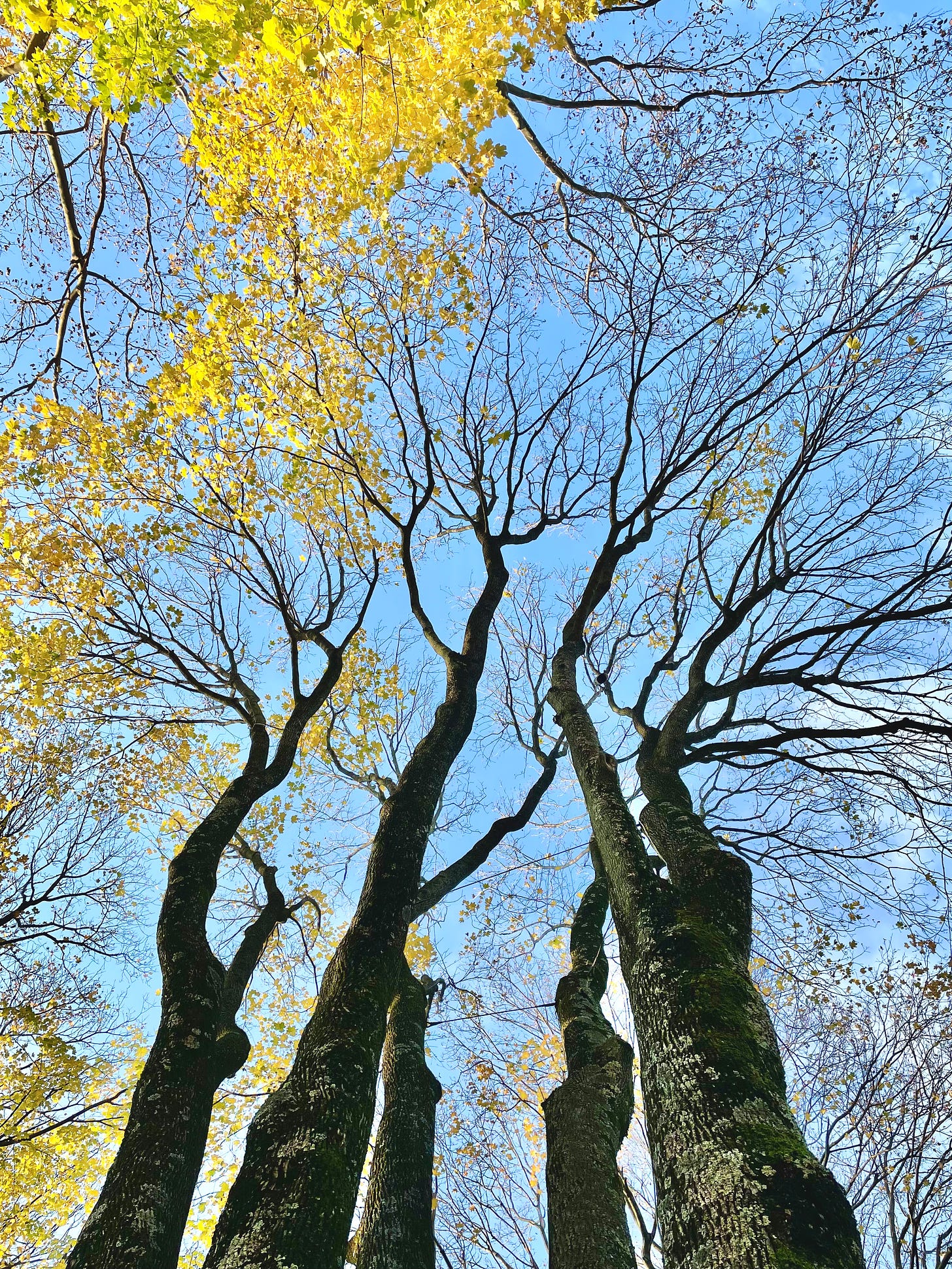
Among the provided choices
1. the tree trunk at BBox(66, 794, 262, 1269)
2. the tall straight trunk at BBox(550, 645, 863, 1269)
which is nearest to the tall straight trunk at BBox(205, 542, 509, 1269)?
the tree trunk at BBox(66, 794, 262, 1269)

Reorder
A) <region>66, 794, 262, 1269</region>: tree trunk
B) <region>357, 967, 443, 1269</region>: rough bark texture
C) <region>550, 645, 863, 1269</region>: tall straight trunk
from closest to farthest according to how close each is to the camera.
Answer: <region>550, 645, 863, 1269</region>: tall straight trunk
<region>66, 794, 262, 1269</region>: tree trunk
<region>357, 967, 443, 1269</region>: rough bark texture

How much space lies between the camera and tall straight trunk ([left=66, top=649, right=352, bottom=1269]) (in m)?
3.14

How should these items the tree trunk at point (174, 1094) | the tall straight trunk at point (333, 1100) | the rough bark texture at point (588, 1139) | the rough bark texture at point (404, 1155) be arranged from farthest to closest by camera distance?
the rough bark texture at point (404, 1155) → the rough bark texture at point (588, 1139) → the tree trunk at point (174, 1094) → the tall straight trunk at point (333, 1100)

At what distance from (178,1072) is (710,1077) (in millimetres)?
2936

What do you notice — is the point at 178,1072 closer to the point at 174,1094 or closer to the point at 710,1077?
the point at 174,1094

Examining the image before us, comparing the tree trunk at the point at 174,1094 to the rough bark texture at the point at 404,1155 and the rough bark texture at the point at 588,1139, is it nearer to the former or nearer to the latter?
the rough bark texture at the point at 404,1155

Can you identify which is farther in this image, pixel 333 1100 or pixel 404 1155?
pixel 404 1155

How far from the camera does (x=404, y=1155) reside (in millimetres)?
4207

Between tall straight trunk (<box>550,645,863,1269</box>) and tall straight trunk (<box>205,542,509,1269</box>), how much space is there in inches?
53.7

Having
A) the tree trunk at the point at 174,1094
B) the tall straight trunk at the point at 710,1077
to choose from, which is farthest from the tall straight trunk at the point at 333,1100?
the tall straight trunk at the point at 710,1077

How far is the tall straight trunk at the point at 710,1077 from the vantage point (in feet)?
6.75

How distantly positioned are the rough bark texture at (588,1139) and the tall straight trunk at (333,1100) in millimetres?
1178

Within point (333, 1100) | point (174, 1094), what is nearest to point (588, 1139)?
point (333, 1100)

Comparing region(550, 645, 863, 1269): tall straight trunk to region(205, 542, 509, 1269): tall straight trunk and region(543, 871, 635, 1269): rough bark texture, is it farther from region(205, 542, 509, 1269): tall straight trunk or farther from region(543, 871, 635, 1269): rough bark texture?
region(205, 542, 509, 1269): tall straight trunk
